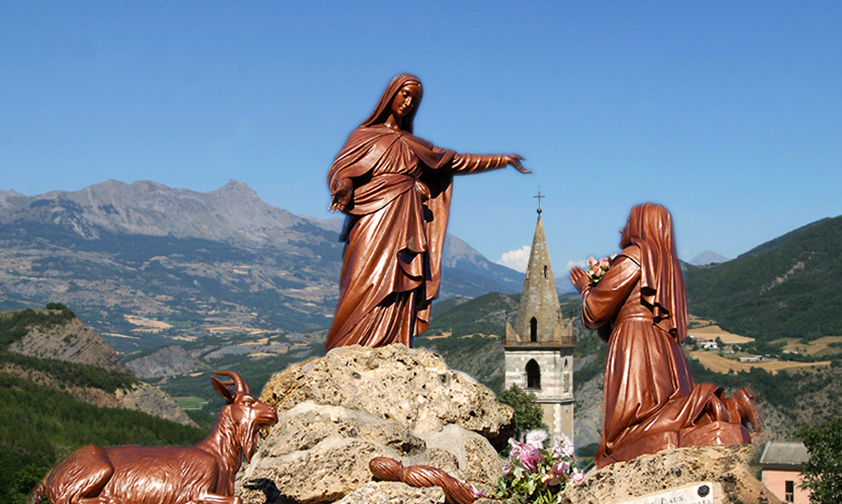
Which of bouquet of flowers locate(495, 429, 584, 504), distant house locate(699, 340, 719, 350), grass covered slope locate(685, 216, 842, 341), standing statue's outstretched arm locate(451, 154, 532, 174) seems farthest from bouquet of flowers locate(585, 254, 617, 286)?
grass covered slope locate(685, 216, 842, 341)

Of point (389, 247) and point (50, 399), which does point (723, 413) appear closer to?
point (389, 247)

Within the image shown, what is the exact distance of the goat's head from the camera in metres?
7.70

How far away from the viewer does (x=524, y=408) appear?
58281 mm

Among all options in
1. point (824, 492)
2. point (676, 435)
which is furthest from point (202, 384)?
point (676, 435)

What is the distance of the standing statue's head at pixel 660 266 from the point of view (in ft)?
31.3

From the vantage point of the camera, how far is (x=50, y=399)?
53219 mm

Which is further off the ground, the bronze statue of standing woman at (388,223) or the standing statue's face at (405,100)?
the standing statue's face at (405,100)

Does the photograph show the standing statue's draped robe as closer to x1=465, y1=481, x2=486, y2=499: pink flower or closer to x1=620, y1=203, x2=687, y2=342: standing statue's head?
x1=465, y1=481, x2=486, y2=499: pink flower

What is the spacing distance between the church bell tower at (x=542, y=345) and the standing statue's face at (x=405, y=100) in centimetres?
5611

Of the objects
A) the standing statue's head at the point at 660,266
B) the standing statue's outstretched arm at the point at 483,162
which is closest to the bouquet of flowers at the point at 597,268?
the standing statue's head at the point at 660,266

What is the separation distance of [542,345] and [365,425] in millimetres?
60433

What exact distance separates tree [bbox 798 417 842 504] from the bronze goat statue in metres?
17.1

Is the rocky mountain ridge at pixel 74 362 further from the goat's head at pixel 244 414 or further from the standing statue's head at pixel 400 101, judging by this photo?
the goat's head at pixel 244 414

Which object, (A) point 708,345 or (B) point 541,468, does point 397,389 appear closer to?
(B) point 541,468
